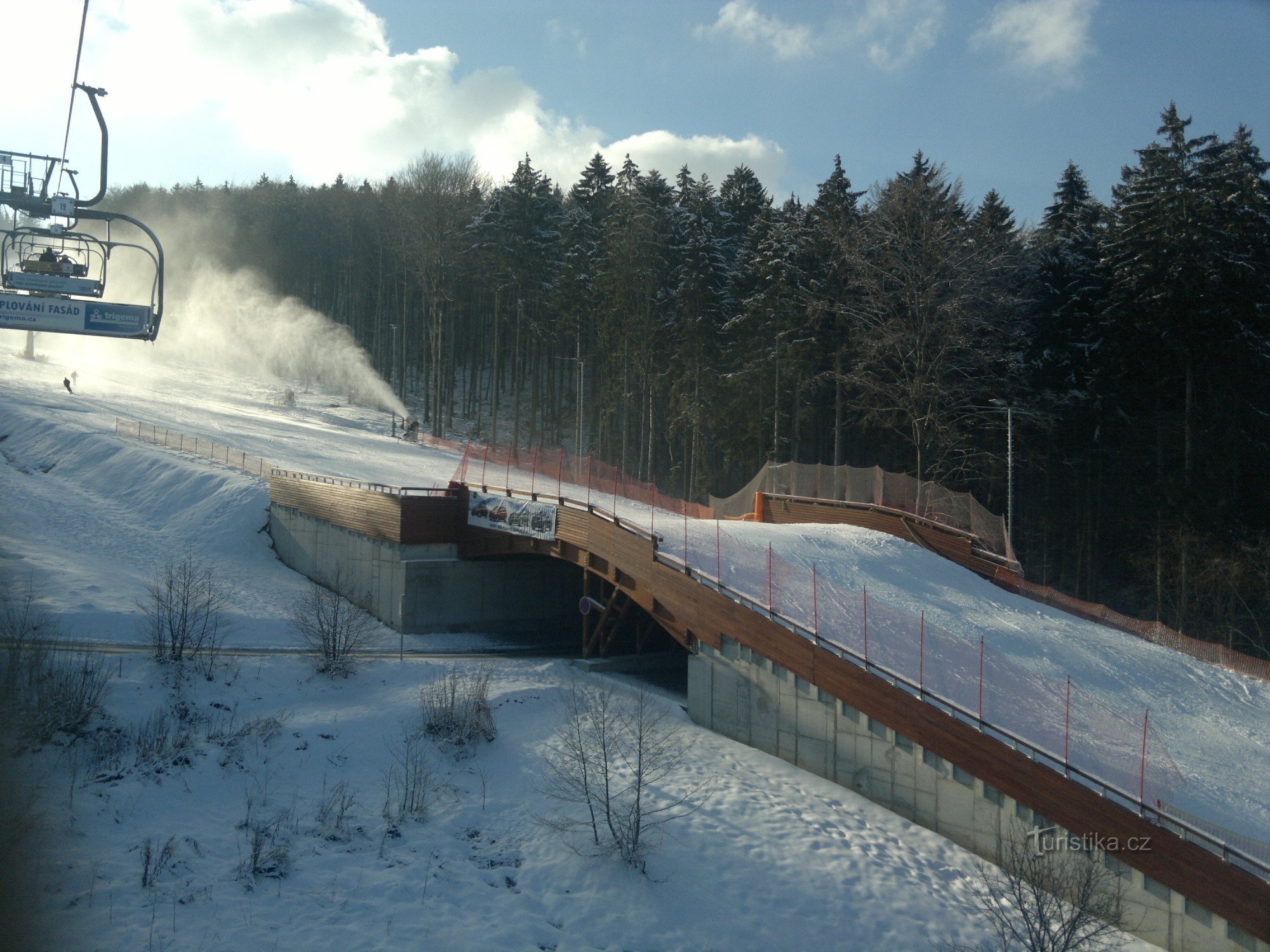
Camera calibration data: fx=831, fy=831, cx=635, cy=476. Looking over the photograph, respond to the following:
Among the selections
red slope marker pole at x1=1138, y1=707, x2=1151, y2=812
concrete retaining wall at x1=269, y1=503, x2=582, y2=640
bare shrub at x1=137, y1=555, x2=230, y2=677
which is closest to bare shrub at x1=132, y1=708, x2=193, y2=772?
bare shrub at x1=137, y1=555, x2=230, y2=677

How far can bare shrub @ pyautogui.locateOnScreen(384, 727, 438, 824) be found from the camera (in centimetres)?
1592

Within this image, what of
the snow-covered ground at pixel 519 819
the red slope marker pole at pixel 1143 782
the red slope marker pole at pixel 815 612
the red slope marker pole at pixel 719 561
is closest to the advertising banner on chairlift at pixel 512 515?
the snow-covered ground at pixel 519 819

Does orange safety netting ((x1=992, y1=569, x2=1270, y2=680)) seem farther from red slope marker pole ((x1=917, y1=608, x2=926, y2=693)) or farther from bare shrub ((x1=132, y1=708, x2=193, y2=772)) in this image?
bare shrub ((x1=132, y1=708, x2=193, y2=772))

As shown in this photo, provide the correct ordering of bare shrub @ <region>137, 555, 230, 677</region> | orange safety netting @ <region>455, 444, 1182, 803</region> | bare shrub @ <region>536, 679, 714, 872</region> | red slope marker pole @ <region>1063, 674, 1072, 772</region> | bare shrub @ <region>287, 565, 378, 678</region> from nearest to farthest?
Result: 1. red slope marker pole @ <region>1063, 674, 1072, 772</region>
2. orange safety netting @ <region>455, 444, 1182, 803</region>
3. bare shrub @ <region>536, 679, 714, 872</region>
4. bare shrub @ <region>137, 555, 230, 677</region>
5. bare shrub @ <region>287, 565, 378, 678</region>

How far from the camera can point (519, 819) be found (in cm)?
1611

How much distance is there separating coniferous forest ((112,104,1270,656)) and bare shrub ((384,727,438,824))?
23341 millimetres

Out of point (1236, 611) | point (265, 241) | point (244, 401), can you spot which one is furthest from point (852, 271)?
point (265, 241)

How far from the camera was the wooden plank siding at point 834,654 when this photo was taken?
12.4 meters

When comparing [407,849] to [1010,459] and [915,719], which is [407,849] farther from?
[1010,459]

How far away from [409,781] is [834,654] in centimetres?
925

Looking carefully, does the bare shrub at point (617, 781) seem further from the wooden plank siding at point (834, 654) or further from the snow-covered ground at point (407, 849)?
the wooden plank siding at point (834, 654)

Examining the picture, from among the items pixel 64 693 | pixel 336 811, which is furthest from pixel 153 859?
pixel 64 693

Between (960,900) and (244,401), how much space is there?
68.1 m

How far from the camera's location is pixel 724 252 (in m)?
53.3
